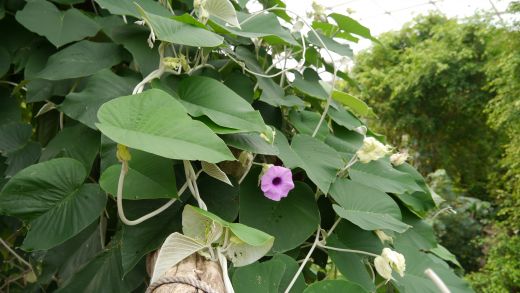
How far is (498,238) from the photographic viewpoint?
396 cm

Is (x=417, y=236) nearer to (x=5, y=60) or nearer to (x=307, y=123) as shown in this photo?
(x=307, y=123)

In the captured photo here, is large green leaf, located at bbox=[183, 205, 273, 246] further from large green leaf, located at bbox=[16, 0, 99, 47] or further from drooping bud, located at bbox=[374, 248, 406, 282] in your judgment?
large green leaf, located at bbox=[16, 0, 99, 47]

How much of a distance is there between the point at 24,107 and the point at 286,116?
70cm

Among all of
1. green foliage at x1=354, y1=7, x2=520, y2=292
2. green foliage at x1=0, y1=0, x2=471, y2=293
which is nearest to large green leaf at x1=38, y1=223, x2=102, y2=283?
green foliage at x1=0, y1=0, x2=471, y2=293

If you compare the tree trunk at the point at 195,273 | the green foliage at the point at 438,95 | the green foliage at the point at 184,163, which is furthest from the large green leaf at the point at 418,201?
the green foliage at the point at 438,95

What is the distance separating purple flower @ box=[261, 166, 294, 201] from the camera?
59 centimetres

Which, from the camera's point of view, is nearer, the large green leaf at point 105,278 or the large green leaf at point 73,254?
the large green leaf at point 105,278

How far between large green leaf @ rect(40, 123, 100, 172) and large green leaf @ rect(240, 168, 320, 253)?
0.72 feet

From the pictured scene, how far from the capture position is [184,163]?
21.2 inches

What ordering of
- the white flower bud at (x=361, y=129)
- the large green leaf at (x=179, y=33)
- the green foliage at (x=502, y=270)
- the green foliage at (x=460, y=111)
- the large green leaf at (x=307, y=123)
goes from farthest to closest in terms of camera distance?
the green foliage at (x=460, y=111)
the green foliage at (x=502, y=270)
the white flower bud at (x=361, y=129)
the large green leaf at (x=307, y=123)
the large green leaf at (x=179, y=33)

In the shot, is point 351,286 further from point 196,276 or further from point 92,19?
point 92,19

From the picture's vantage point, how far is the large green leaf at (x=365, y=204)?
2.05 feet

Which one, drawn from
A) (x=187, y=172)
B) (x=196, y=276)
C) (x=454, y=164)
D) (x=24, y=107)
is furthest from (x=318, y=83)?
(x=454, y=164)

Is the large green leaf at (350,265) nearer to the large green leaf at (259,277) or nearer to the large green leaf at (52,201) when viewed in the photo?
the large green leaf at (259,277)
